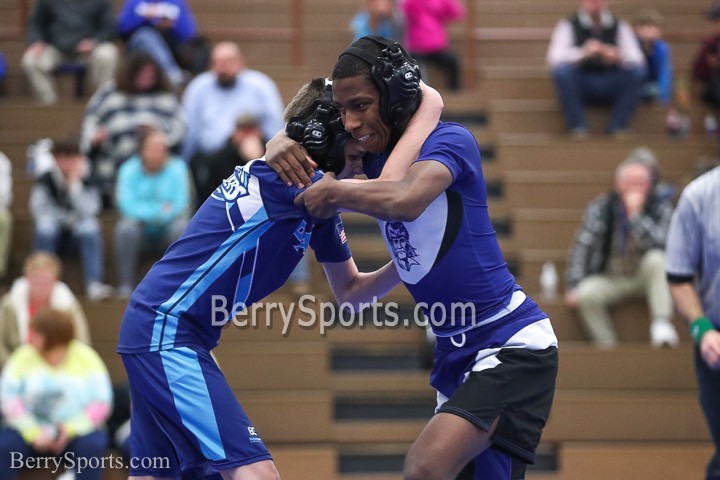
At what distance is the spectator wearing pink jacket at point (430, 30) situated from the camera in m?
9.84

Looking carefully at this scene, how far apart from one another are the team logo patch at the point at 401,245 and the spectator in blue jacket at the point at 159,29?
576 cm

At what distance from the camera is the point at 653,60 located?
9.85m

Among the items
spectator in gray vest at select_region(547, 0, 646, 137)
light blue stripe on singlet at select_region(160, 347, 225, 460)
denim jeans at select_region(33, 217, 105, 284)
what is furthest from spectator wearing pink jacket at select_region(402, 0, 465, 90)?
light blue stripe on singlet at select_region(160, 347, 225, 460)

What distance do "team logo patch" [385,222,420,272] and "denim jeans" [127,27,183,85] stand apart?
222 inches

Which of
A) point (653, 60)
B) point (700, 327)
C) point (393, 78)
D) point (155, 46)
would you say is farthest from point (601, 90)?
point (393, 78)

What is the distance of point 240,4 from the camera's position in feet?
37.7

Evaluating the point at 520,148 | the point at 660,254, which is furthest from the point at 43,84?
the point at 660,254

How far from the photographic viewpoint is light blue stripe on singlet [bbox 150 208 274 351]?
394 cm

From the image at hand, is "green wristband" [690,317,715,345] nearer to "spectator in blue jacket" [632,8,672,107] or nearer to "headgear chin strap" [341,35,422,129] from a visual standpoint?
"headgear chin strap" [341,35,422,129]

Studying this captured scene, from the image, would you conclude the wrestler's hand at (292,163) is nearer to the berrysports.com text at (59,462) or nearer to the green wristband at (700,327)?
the green wristband at (700,327)

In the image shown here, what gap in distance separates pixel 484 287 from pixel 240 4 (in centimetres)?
807

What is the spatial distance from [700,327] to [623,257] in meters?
2.81

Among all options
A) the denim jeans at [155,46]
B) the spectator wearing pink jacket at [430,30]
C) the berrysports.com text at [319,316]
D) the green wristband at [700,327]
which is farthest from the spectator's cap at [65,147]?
the green wristband at [700,327]

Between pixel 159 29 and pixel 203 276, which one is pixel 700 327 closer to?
pixel 203 276
